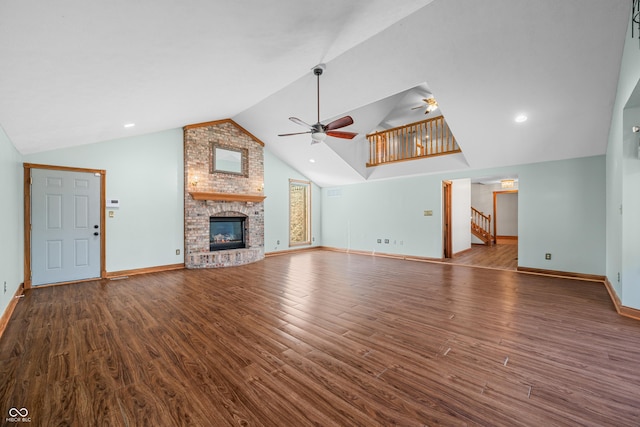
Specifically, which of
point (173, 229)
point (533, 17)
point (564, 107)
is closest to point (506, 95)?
point (564, 107)

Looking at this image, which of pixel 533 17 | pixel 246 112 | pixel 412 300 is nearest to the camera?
pixel 533 17

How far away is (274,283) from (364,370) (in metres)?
2.95

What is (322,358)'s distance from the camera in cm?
228

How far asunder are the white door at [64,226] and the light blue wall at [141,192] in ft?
0.69

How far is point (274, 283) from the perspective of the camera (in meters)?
4.80

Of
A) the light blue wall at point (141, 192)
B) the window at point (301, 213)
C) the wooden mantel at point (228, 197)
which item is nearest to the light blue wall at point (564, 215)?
the window at point (301, 213)

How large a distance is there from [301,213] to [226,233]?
2.98m

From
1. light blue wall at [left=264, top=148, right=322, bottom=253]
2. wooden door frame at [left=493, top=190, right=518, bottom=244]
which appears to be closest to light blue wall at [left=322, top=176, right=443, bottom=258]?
light blue wall at [left=264, top=148, right=322, bottom=253]

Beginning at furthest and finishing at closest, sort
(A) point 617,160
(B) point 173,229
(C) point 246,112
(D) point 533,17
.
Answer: (C) point 246,112 < (B) point 173,229 < (A) point 617,160 < (D) point 533,17

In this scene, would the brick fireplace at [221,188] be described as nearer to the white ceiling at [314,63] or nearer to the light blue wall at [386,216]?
the white ceiling at [314,63]

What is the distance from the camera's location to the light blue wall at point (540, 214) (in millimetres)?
5004

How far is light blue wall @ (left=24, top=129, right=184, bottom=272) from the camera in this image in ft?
17.2

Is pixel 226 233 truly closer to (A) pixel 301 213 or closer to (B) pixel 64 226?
(A) pixel 301 213

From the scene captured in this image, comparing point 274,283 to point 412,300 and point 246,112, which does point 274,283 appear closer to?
point 412,300
